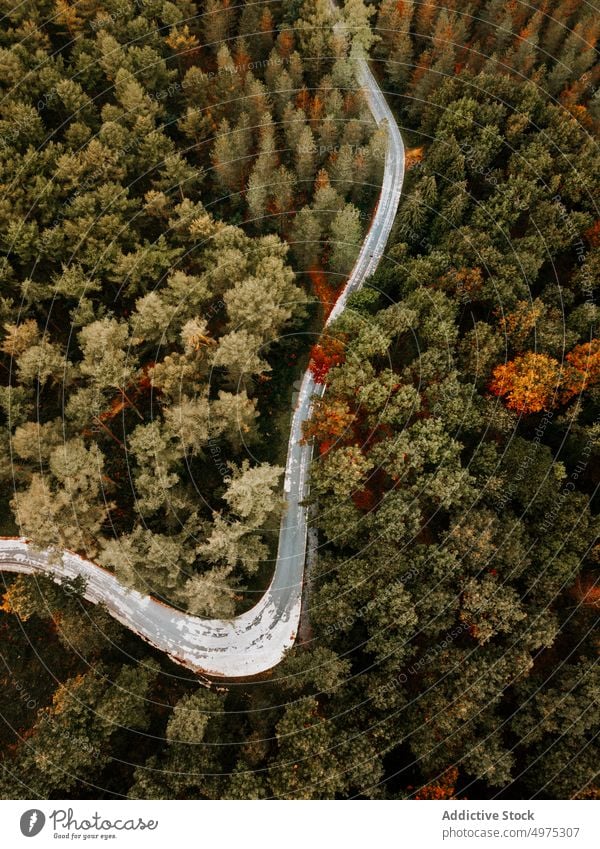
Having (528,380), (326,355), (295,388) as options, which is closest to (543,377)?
(528,380)

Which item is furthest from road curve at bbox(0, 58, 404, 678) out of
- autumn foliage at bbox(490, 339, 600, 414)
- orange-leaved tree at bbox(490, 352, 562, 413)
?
autumn foliage at bbox(490, 339, 600, 414)

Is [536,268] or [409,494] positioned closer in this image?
[409,494]

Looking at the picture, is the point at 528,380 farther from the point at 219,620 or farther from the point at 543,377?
the point at 219,620

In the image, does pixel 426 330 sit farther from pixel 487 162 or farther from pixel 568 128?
pixel 568 128

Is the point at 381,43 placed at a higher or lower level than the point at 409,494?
higher

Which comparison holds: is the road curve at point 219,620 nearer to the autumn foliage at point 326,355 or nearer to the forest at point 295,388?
the forest at point 295,388

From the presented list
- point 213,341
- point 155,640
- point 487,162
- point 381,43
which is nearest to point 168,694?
point 155,640
